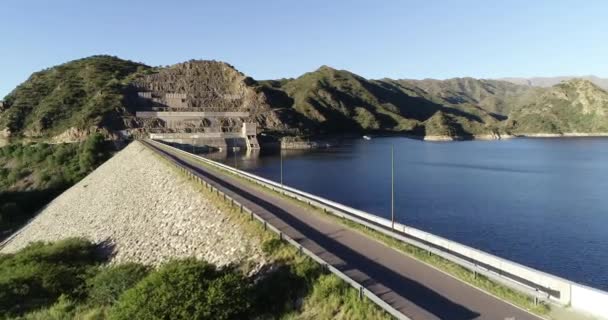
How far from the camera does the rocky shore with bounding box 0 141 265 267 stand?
2328cm

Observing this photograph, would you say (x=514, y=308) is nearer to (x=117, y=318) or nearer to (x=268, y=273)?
(x=268, y=273)

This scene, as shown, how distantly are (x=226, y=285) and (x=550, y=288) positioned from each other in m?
10.2

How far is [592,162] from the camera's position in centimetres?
10150

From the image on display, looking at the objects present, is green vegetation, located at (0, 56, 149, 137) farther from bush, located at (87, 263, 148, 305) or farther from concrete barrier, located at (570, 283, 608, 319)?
concrete barrier, located at (570, 283, 608, 319)

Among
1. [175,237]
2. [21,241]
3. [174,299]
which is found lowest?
[21,241]

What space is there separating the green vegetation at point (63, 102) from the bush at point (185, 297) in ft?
442

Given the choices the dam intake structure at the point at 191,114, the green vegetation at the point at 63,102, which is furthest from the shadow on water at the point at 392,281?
the green vegetation at the point at 63,102

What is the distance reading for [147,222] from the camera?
33062mm

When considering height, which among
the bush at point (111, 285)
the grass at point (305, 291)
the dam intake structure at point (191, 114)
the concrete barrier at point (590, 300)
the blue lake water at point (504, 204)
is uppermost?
the dam intake structure at point (191, 114)

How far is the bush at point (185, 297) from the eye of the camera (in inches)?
513

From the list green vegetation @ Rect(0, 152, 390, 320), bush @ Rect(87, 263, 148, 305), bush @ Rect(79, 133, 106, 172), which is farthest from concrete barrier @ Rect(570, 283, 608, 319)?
bush @ Rect(79, 133, 106, 172)

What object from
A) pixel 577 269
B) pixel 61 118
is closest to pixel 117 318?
pixel 577 269

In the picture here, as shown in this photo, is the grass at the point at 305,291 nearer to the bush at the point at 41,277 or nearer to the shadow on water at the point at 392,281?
the shadow on water at the point at 392,281

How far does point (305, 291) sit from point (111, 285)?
9.90 metres
